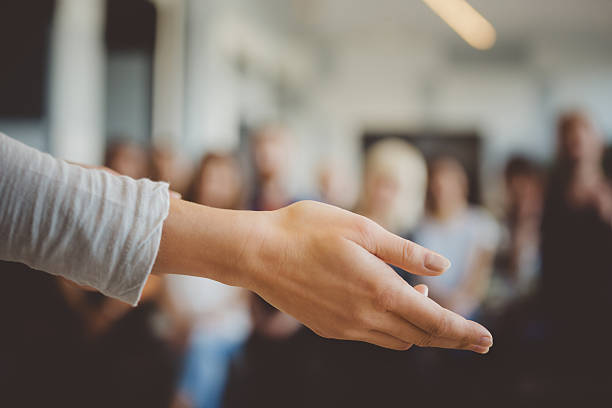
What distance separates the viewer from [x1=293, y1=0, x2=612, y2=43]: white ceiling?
5.70 metres

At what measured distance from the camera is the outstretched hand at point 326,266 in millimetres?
642

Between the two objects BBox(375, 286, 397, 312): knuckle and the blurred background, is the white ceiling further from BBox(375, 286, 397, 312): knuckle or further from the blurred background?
BBox(375, 286, 397, 312): knuckle

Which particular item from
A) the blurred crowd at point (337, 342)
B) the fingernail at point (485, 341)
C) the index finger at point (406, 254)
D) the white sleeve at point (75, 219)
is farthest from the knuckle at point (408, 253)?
the blurred crowd at point (337, 342)

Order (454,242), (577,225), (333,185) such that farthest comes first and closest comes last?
1. (333,185)
2. (454,242)
3. (577,225)

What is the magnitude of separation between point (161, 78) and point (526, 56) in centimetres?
520

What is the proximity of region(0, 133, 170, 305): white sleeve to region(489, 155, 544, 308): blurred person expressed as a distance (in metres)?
2.02

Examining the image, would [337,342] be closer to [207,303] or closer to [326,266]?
[207,303]

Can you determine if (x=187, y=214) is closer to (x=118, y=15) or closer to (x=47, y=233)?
(x=47, y=233)

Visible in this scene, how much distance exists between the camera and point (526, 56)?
7023 mm

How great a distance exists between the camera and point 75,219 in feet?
2.11

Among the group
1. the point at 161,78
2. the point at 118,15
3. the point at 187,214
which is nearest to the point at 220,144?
the point at 161,78

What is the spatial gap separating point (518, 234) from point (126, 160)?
2.10 meters

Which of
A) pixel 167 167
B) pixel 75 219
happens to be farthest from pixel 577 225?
pixel 167 167

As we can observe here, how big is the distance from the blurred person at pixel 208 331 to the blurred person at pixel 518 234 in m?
1.17
